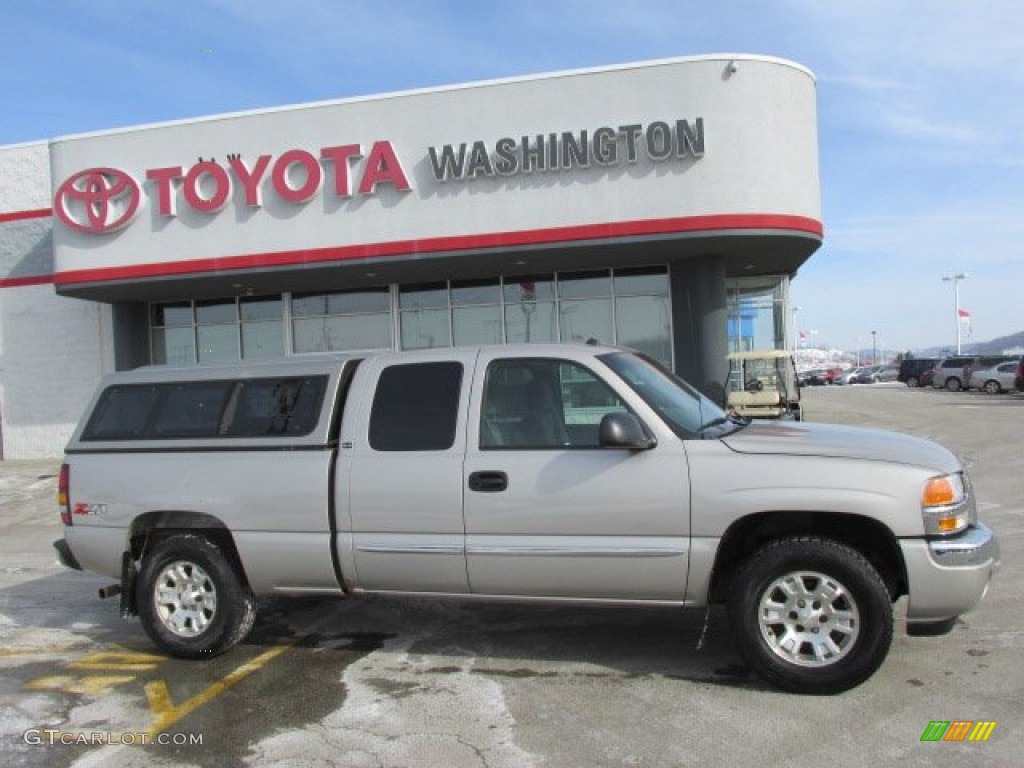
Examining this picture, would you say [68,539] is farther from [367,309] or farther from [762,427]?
[367,309]

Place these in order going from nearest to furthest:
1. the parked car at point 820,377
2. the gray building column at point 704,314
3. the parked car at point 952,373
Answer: the gray building column at point 704,314 → the parked car at point 952,373 → the parked car at point 820,377

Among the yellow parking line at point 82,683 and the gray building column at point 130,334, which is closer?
the yellow parking line at point 82,683

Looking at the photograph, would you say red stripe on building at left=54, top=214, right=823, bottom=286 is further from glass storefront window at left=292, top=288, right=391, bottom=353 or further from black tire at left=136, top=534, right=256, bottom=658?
black tire at left=136, top=534, right=256, bottom=658

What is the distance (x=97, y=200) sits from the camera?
16.7 meters

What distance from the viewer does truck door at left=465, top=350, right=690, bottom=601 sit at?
4516mm

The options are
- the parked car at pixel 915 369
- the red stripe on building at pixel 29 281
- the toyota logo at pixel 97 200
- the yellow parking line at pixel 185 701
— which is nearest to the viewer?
the yellow parking line at pixel 185 701

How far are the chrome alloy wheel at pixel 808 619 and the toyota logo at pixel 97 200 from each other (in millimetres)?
15584

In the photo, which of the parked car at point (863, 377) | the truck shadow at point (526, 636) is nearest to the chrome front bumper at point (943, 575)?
the truck shadow at point (526, 636)

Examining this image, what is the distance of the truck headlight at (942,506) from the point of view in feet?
13.7

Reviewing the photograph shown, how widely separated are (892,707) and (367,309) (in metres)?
A: 15.5

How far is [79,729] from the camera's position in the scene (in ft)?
14.2

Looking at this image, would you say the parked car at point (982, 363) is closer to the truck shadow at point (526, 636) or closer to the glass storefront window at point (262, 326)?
the glass storefront window at point (262, 326)

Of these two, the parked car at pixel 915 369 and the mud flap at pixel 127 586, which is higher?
the parked car at pixel 915 369

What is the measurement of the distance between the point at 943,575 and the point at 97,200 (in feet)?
55.0
